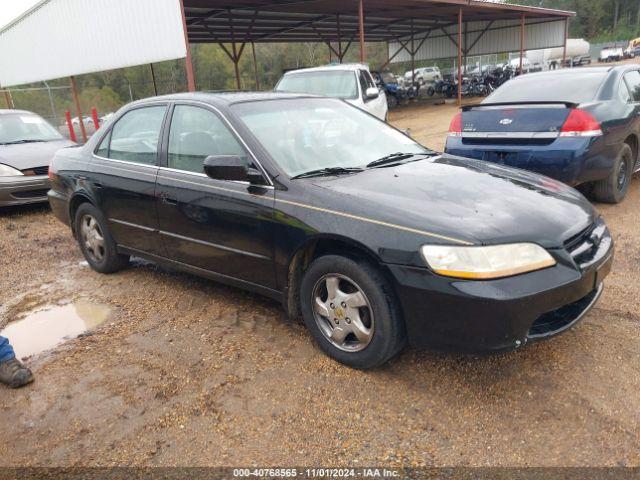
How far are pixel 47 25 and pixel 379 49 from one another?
47270 millimetres

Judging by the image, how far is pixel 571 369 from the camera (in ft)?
9.41

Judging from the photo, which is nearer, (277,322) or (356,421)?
(356,421)

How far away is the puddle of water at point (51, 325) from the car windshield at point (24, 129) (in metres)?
5.32

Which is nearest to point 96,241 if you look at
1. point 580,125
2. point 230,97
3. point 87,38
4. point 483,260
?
point 230,97

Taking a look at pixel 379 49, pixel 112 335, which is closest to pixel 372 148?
pixel 112 335

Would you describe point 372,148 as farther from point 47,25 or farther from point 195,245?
point 47,25

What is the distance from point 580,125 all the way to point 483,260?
3428mm

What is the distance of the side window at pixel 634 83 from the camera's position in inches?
242

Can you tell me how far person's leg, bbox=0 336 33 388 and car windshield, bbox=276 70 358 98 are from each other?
8048 millimetres

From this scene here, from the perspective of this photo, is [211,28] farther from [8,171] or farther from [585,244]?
[585,244]

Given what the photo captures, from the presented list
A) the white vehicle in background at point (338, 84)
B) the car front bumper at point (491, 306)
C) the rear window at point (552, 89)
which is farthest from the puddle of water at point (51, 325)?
the white vehicle in background at point (338, 84)

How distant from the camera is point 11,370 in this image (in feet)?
10.0

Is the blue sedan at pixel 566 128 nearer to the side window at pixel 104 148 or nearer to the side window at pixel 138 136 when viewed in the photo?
the side window at pixel 138 136

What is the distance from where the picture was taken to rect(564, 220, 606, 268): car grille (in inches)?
106
